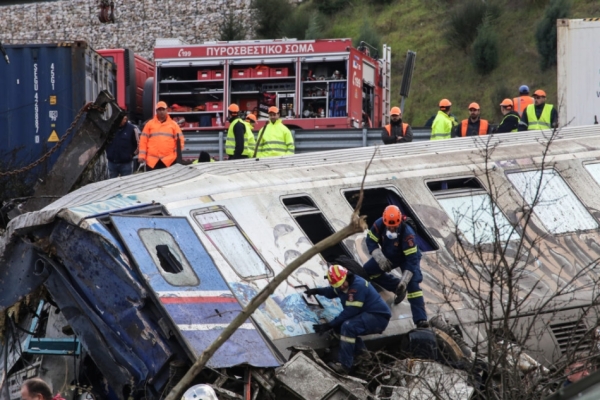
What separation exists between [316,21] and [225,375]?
1583 inches

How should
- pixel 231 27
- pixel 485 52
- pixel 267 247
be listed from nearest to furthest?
1. pixel 267 247
2. pixel 485 52
3. pixel 231 27

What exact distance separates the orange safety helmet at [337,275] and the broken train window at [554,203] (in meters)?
3.56

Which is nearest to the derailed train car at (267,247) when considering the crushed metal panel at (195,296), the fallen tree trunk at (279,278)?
the crushed metal panel at (195,296)

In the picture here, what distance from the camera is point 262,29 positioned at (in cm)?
5006

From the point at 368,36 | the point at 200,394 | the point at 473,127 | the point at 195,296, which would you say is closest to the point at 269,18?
the point at 368,36

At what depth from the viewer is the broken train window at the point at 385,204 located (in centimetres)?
1273

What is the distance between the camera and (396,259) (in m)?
11.7

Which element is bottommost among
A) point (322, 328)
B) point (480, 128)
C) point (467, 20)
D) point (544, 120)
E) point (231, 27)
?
point (322, 328)

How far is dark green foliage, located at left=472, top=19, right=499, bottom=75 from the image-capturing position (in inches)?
1697

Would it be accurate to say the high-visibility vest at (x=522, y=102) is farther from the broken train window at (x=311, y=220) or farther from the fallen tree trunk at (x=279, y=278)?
the fallen tree trunk at (x=279, y=278)

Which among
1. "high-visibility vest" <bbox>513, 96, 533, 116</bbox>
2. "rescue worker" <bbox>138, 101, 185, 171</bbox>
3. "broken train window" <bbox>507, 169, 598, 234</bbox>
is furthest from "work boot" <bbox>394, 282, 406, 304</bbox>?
"high-visibility vest" <bbox>513, 96, 533, 116</bbox>

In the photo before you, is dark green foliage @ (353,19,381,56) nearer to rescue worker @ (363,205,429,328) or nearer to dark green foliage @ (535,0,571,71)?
dark green foliage @ (535,0,571,71)

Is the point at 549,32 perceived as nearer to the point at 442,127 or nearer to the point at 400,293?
the point at 442,127

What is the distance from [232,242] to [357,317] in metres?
1.64
